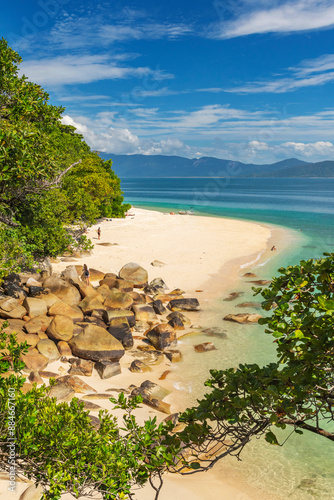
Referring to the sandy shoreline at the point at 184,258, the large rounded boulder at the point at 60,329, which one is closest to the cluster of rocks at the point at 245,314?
the sandy shoreline at the point at 184,258

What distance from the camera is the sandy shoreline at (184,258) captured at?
A: 876 cm

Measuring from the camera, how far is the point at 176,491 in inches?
331

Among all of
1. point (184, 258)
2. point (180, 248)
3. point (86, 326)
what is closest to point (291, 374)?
point (86, 326)

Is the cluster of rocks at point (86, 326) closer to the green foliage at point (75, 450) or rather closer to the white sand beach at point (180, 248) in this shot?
the white sand beach at point (180, 248)

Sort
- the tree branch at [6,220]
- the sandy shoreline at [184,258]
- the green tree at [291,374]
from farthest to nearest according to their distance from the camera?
the tree branch at [6,220] < the sandy shoreline at [184,258] < the green tree at [291,374]

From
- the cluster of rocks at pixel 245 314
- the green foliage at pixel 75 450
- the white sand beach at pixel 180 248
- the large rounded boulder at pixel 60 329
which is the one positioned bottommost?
the cluster of rocks at pixel 245 314

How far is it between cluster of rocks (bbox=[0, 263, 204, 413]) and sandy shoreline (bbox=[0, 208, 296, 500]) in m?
0.52

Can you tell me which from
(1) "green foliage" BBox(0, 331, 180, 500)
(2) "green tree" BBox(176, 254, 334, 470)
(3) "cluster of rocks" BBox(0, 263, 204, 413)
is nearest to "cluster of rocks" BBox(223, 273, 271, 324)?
(3) "cluster of rocks" BBox(0, 263, 204, 413)

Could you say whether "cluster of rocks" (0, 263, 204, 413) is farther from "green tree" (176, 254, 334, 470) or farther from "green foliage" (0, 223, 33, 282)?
"green tree" (176, 254, 334, 470)

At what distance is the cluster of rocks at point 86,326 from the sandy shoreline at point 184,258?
0.52 meters

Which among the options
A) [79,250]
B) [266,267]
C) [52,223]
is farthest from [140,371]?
[266,267]

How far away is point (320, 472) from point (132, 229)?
35736 millimetres

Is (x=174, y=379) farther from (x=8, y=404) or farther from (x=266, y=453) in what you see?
(x=8, y=404)

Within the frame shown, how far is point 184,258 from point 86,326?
17.5 meters
